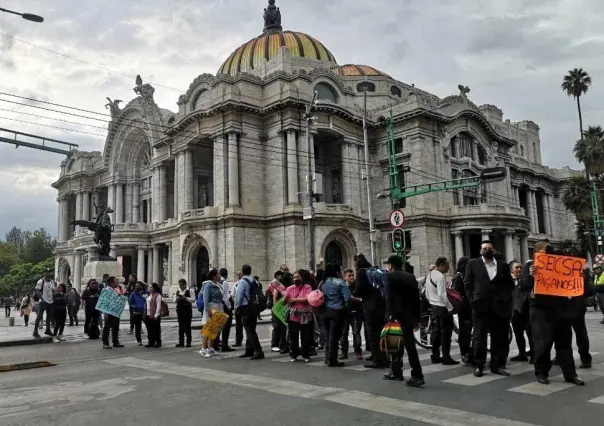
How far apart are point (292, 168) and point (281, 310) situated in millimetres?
26620

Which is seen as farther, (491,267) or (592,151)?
(592,151)

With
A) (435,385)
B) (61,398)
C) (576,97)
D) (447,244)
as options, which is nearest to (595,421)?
→ (435,385)

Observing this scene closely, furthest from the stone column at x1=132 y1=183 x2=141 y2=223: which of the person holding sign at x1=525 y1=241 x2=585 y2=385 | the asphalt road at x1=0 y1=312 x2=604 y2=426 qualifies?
the person holding sign at x1=525 y1=241 x2=585 y2=385

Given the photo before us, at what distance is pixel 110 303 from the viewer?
44.7 ft

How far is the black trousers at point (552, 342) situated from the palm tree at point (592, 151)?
137ft

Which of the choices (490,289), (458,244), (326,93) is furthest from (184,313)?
(326,93)

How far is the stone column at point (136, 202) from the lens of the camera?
5209cm

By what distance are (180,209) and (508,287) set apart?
1390 inches

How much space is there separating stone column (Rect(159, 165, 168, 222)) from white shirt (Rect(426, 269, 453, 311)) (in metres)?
38.2

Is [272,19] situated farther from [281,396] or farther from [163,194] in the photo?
[281,396]

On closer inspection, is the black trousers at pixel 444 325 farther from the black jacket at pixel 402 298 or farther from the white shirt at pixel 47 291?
the white shirt at pixel 47 291

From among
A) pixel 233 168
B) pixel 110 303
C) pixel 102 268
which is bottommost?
pixel 110 303

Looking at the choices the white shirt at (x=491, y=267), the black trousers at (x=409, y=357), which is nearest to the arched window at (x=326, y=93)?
the white shirt at (x=491, y=267)

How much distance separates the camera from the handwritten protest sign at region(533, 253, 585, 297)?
7797mm
